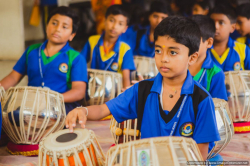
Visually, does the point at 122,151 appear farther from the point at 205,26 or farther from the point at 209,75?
the point at 205,26

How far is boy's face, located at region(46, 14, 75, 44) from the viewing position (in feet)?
7.98

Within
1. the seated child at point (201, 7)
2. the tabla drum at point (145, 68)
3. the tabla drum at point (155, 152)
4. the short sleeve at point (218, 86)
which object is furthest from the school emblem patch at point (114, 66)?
the tabla drum at point (155, 152)

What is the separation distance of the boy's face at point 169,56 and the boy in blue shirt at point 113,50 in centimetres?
161

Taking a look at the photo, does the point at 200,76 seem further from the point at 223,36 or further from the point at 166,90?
the point at 223,36

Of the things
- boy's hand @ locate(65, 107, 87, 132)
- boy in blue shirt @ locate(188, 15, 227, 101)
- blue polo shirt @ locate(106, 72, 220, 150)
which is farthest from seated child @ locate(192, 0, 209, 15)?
boy's hand @ locate(65, 107, 87, 132)

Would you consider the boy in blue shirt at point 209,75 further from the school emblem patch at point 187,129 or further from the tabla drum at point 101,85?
the tabla drum at point 101,85

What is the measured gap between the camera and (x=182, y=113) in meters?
1.44

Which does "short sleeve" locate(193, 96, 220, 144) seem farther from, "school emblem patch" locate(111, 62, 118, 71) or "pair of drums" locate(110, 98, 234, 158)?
"school emblem patch" locate(111, 62, 118, 71)

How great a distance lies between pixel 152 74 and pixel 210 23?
3.27ft

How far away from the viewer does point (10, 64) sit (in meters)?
3.24

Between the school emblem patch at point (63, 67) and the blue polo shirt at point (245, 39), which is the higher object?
the blue polo shirt at point (245, 39)

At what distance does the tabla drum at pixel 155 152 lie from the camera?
1142 millimetres

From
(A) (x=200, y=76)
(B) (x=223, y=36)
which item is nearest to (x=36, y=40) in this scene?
(B) (x=223, y=36)

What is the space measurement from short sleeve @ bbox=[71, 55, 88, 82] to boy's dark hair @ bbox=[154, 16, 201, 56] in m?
1.14
